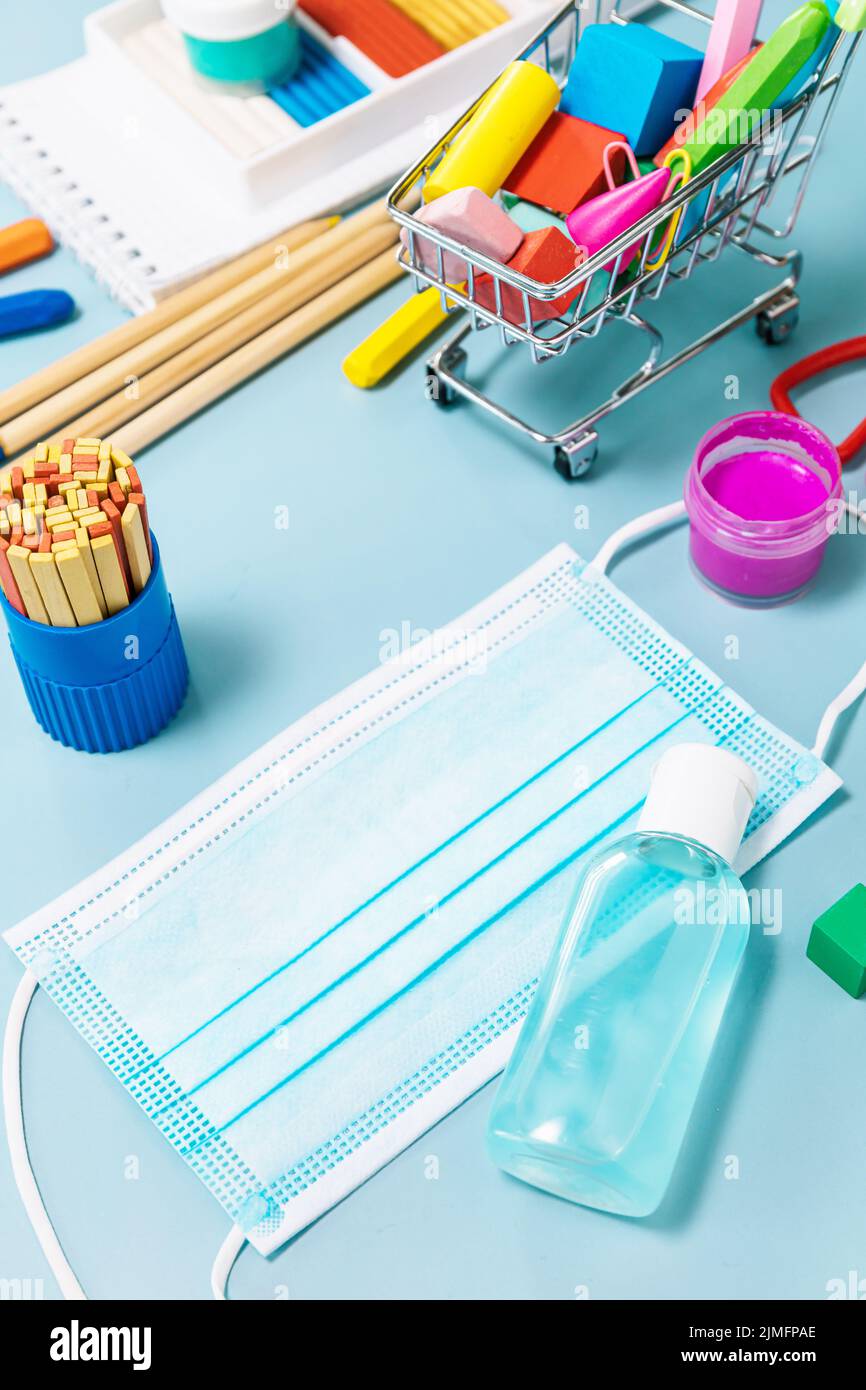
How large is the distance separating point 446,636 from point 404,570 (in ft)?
0.21

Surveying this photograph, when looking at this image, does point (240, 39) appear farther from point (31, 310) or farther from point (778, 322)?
point (778, 322)

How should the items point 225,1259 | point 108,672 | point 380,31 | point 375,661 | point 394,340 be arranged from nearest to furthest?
1. point 225,1259
2. point 108,672
3. point 375,661
4. point 394,340
5. point 380,31

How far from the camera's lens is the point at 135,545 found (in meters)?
0.89

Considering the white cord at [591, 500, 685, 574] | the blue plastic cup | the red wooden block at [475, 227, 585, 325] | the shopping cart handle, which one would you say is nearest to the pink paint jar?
the white cord at [591, 500, 685, 574]

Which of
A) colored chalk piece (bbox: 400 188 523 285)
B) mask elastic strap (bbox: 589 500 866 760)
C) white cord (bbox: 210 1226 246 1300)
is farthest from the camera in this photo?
mask elastic strap (bbox: 589 500 866 760)

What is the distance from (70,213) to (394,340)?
0.29 metres

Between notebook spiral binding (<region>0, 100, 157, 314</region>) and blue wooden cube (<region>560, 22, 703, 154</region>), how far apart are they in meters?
0.35

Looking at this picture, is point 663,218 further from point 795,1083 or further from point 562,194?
point 795,1083

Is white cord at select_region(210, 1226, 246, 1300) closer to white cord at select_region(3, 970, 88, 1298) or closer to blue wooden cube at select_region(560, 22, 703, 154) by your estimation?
white cord at select_region(3, 970, 88, 1298)

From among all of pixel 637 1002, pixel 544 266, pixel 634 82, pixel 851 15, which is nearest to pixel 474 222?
pixel 544 266

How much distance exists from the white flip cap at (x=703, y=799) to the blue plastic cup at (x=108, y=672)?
1.03 ft

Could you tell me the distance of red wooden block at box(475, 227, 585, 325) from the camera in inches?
38.5

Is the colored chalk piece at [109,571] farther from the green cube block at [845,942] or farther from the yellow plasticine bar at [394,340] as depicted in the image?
the green cube block at [845,942]

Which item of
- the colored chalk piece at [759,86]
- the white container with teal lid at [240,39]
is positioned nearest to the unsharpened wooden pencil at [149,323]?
the white container with teal lid at [240,39]
